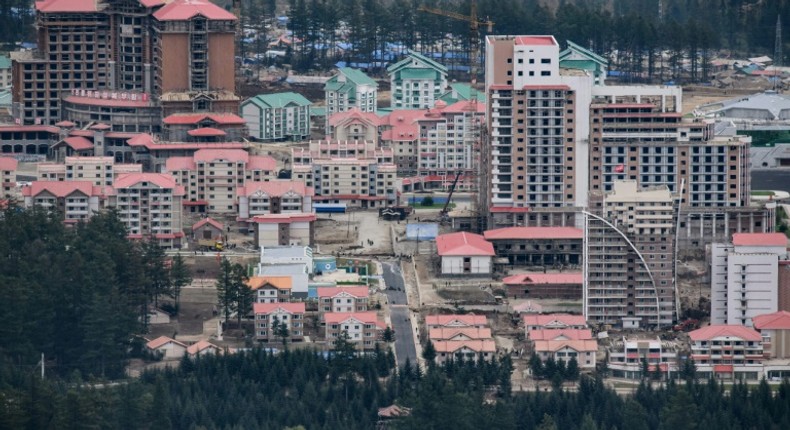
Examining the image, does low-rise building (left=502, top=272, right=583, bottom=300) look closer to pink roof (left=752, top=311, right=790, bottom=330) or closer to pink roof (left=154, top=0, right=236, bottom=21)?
pink roof (left=752, top=311, right=790, bottom=330)

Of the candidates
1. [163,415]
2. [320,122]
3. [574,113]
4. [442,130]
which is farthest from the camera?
[320,122]

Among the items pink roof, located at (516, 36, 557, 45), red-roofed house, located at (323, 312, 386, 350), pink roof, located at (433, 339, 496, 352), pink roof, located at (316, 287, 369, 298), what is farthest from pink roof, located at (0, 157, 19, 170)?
pink roof, located at (433, 339, 496, 352)

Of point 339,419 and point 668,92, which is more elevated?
point 668,92

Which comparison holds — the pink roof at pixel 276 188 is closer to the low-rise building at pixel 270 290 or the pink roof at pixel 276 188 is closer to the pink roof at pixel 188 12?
the low-rise building at pixel 270 290

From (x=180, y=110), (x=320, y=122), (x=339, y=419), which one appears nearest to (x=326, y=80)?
(x=320, y=122)

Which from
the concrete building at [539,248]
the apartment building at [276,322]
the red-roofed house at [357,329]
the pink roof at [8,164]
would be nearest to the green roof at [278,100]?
the pink roof at [8,164]

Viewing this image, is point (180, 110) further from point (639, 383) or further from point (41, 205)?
point (639, 383)
